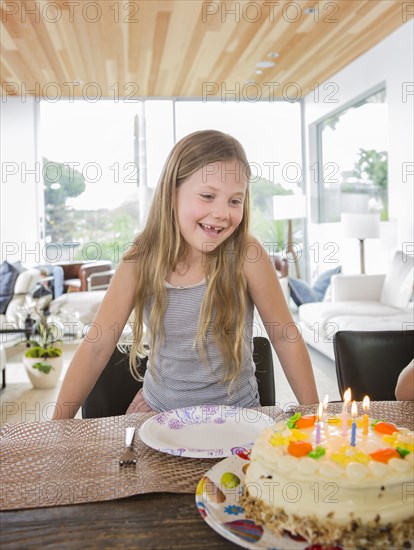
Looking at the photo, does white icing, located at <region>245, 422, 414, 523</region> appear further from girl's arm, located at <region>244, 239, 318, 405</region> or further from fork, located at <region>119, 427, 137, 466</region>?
girl's arm, located at <region>244, 239, 318, 405</region>

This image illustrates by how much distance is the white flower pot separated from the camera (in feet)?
13.6

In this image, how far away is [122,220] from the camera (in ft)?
27.5

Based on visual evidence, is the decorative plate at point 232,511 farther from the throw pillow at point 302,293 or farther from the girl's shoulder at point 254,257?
the throw pillow at point 302,293

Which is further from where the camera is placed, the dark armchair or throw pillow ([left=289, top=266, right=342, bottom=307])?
the dark armchair

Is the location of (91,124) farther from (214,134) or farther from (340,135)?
(214,134)

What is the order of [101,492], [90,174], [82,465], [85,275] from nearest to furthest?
[101,492]
[82,465]
[85,275]
[90,174]

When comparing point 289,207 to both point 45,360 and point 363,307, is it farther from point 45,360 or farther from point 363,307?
point 45,360

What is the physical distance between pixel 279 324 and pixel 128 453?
59cm

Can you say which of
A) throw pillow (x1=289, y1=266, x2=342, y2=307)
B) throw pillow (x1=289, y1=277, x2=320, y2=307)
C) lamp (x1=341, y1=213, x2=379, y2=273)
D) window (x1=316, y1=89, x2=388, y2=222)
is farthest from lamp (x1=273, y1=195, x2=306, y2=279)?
lamp (x1=341, y1=213, x2=379, y2=273)

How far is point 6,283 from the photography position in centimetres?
592

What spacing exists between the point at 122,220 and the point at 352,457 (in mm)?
7801

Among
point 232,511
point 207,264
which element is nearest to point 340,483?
point 232,511

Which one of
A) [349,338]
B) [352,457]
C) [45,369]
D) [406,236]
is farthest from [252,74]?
[352,457]

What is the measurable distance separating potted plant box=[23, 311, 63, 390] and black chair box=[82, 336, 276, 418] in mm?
2693
